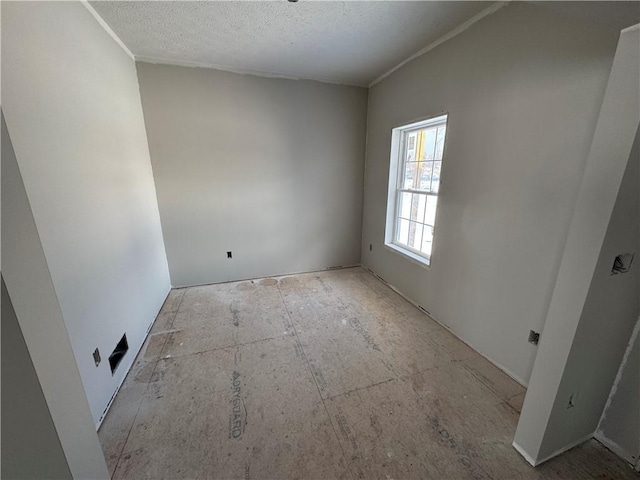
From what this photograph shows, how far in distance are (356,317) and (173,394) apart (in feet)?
5.42

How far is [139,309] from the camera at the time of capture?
7.27 feet

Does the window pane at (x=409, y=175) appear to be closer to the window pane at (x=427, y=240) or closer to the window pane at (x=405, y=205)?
the window pane at (x=405, y=205)

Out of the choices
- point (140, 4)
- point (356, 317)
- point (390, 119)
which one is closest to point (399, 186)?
point (390, 119)

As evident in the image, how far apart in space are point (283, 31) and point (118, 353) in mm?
2791

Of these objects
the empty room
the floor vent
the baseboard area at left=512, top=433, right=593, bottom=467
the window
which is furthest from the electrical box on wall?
the floor vent

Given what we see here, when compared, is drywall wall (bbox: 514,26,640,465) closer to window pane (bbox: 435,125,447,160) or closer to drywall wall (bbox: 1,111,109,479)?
window pane (bbox: 435,125,447,160)

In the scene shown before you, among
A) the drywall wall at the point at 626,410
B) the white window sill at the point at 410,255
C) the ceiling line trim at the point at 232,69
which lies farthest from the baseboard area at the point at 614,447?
the ceiling line trim at the point at 232,69

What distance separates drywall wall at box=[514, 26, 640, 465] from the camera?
0.93 metres

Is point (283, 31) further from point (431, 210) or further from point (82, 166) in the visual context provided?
point (431, 210)

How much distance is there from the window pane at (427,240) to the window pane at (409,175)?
1.83ft

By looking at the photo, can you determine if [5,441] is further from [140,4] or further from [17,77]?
[140,4]

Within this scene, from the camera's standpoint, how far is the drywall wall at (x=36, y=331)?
651 millimetres

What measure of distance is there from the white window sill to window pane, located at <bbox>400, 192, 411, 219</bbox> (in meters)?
0.40

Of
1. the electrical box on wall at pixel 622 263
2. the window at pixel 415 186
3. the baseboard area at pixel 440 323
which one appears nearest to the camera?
the electrical box on wall at pixel 622 263
